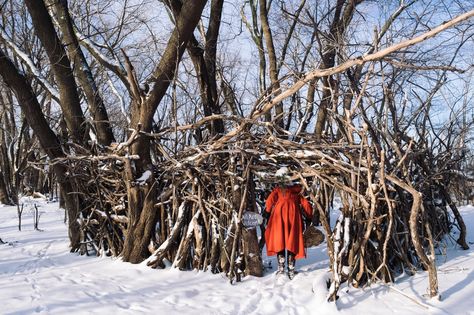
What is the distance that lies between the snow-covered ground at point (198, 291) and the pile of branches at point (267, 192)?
0.67 feet

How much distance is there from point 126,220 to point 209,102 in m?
2.29

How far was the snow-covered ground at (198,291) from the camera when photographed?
14.5ft

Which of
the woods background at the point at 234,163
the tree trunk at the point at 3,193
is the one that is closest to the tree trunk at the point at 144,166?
the woods background at the point at 234,163

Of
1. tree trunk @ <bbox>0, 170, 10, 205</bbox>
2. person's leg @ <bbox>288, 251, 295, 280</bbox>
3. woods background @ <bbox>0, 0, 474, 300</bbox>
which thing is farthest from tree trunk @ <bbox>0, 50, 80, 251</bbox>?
tree trunk @ <bbox>0, 170, 10, 205</bbox>

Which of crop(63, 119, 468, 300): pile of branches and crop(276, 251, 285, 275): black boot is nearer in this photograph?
crop(63, 119, 468, 300): pile of branches

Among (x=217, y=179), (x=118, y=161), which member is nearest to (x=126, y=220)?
(x=118, y=161)

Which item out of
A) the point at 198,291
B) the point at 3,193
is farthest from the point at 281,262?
the point at 3,193

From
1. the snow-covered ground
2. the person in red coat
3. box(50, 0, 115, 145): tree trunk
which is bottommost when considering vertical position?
the snow-covered ground

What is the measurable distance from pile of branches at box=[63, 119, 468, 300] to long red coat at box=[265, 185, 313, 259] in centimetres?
20

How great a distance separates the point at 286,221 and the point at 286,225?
5 centimetres

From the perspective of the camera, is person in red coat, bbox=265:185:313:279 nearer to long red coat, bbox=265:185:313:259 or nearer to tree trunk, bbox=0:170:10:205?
long red coat, bbox=265:185:313:259

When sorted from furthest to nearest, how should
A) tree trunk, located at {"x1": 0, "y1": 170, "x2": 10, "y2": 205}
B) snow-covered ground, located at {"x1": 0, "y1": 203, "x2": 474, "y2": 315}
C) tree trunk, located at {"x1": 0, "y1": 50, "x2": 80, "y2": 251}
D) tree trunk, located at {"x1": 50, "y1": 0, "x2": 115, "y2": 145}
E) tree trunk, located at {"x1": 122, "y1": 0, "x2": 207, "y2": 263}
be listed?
1. tree trunk, located at {"x1": 0, "y1": 170, "x2": 10, "y2": 205}
2. tree trunk, located at {"x1": 50, "y1": 0, "x2": 115, "y2": 145}
3. tree trunk, located at {"x1": 0, "y1": 50, "x2": 80, "y2": 251}
4. tree trunk, located at {"x1": 122, "y1": 0, "x2": 207, "y2": 263}
5. snow-covered ground, located at {"x1": 0, "y1": 203, "x2": 474, "y2": 315}

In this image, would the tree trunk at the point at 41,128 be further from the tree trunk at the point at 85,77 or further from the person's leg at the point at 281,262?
the person's leg at the point at 281,262

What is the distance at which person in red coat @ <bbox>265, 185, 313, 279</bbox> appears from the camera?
18.6ft
